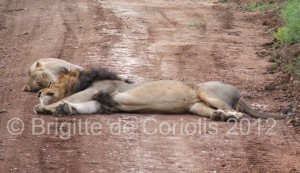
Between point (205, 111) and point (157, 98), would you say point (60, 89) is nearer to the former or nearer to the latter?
point (157, 98)

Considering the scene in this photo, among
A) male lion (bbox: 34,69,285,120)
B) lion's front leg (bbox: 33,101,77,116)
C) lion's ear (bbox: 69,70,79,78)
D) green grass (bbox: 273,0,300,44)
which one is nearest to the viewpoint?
lion's front leg (bbox: 33,101,77,116)

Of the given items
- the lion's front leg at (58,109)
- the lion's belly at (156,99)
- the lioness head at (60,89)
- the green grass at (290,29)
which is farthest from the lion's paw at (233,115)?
the green grass at (290,29)

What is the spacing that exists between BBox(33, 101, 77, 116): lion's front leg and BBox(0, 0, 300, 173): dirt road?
4.2 inches

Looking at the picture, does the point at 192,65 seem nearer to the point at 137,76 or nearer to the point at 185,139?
the point at 137,76

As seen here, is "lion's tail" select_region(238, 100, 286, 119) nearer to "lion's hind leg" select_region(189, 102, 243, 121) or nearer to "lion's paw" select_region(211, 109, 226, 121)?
"lion's hind leg" select_region(189, 102, 243, 121)

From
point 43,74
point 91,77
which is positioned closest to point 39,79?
point 43,74

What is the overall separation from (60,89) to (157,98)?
1234mm

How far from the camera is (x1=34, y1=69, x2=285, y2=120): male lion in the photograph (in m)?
9.23

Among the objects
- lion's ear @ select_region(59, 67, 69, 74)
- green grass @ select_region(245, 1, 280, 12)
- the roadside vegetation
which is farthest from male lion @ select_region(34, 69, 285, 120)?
green grass @ select_region(245, 1, 280, 12)

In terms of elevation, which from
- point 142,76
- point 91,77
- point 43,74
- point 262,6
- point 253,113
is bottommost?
point 262,6

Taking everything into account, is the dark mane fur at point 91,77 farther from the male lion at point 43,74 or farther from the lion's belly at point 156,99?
the male lion at point 43,74

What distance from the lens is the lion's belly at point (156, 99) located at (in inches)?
366

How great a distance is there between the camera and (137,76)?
38.5 ft

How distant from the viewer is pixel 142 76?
11781 mm
